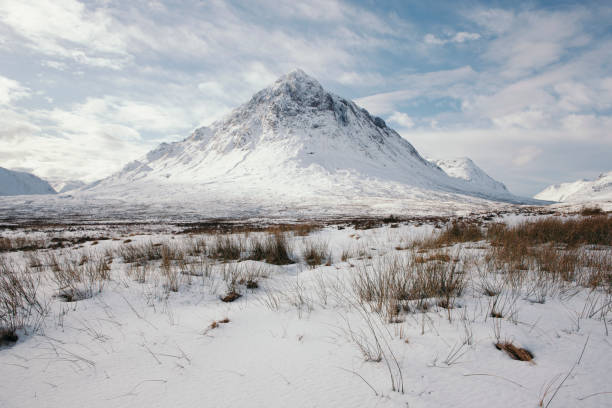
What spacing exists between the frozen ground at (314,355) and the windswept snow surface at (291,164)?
192 ft

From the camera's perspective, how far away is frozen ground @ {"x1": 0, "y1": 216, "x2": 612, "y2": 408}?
1.39m

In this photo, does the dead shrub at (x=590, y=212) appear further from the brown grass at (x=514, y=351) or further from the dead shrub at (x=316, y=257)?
the brown grass at (x=514, y=351)

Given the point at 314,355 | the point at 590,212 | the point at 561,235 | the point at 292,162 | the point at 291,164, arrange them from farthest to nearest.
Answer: the point at 292,162, the point at 291,164, the point at 590,212, the point at 561,235, the point at 314,355

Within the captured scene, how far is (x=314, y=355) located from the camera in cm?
176

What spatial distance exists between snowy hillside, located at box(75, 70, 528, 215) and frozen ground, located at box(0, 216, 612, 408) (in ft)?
193

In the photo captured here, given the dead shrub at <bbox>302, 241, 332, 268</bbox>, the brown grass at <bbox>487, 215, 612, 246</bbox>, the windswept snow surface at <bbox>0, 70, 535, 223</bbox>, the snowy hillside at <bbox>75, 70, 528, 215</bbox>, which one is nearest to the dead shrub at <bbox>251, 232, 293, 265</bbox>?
the dead shrub at <bbox>302, 241, 332, 268</bbox>

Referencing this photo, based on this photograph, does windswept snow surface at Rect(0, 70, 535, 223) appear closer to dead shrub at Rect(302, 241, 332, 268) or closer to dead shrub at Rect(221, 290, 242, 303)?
dead shrub at Rect(302, 241, 332, 268)

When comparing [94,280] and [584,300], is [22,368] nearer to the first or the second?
[94,280]

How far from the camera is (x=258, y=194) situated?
7138 cm

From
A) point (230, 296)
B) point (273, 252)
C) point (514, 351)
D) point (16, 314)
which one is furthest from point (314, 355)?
point (273, 252)

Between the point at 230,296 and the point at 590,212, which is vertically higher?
the point at 590,212

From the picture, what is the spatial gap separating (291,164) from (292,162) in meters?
1.99

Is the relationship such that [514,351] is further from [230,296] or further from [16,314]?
[16,314]

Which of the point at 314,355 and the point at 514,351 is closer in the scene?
the point at 514,351
